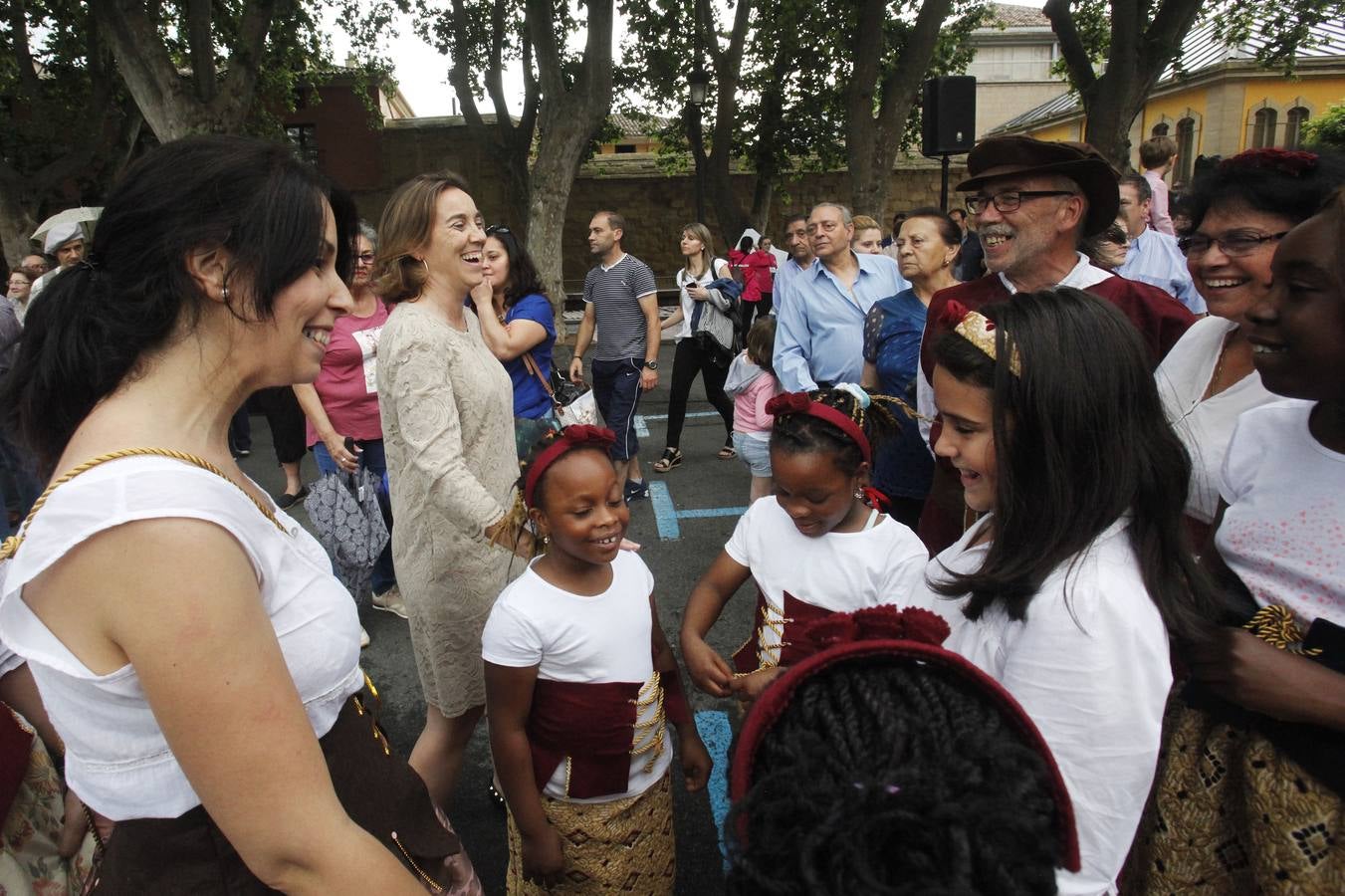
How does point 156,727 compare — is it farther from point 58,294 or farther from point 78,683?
point 58,294

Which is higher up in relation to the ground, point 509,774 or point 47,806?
point 47,806

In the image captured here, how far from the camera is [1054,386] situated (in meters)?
1.38

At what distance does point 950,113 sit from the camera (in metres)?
8.88

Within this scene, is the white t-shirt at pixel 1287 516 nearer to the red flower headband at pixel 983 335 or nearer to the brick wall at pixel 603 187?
the red flower headband at pixel 983 335

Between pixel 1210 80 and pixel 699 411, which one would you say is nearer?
pixel 699 411

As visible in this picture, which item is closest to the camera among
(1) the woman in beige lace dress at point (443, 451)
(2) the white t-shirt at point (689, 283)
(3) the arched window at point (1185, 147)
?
(1) the woman in beige lace dress at point (443, 451)

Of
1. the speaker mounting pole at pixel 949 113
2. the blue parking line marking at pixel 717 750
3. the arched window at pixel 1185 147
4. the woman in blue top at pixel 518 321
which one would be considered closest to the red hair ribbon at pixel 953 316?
the blue parking line marking at pixel 717 750

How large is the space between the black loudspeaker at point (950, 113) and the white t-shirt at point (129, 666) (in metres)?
9.12

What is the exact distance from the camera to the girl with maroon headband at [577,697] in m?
1.95

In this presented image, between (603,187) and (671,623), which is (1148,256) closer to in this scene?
(671,623)

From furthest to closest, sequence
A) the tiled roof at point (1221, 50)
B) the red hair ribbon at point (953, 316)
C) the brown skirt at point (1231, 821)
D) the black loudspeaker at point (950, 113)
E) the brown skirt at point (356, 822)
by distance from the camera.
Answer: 1. the tiled roof at point (1221, 50)
2. the black loudspeaker at point (950, 113)
3. the red hair ribbon at point (953, 316)
4. the brown skirt at point (1231, 821)
5. the brown skirt at point (356, 822)

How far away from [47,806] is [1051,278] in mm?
3090

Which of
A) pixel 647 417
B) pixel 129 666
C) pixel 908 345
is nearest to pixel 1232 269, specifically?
pixel 908 345

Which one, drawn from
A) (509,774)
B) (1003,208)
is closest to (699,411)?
(1003,208)
